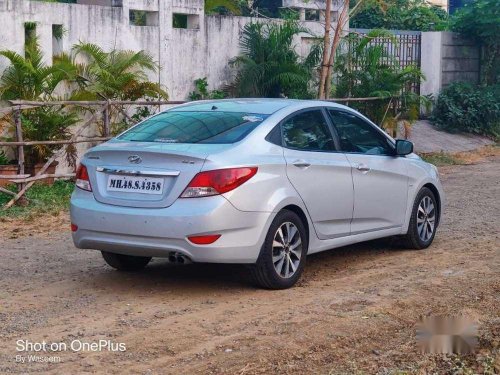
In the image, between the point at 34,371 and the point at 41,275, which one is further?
the point at 41,275

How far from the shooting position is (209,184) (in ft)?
23.8

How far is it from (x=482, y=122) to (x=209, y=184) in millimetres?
15421

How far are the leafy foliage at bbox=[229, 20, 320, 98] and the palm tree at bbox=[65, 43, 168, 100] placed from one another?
2455 mm

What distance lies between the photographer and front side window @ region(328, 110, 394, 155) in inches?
347

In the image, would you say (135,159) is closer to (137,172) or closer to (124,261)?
(137,172)

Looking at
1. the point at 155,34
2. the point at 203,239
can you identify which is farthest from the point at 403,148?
the point at 155,34

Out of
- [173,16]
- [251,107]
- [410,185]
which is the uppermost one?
[173,16]

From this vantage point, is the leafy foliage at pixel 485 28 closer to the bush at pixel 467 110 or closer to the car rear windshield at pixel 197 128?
the bush at pixel 467 110

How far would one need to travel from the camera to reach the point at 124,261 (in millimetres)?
8383

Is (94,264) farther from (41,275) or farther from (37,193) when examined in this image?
(37,193)

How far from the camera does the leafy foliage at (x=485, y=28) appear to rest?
2191cm

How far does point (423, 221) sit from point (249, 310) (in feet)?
10.3

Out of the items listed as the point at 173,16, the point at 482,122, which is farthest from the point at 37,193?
the point at 482,122

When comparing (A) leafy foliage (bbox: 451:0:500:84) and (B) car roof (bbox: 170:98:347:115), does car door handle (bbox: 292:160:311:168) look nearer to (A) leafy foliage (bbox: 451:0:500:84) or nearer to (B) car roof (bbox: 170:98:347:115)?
(B) car roof (bbox: 170:98:347:115)
